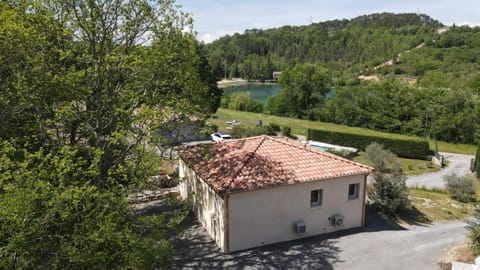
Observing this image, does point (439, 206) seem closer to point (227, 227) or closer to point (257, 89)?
point (227, 227)

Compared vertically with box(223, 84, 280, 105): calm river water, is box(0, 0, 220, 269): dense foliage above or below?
above

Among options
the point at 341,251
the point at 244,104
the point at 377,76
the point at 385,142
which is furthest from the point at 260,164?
the point at 377,76

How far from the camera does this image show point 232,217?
14922mm

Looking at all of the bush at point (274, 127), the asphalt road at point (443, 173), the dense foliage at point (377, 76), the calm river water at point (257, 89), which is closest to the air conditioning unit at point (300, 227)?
the asphalt road at point (443, 173)

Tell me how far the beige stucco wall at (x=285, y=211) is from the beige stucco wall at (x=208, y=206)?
45cm

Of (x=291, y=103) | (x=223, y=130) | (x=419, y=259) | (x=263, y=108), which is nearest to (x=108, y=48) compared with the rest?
(x=419, y=259)

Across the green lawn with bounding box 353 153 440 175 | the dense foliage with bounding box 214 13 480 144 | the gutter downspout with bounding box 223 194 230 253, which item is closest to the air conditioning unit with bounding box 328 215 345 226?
the gutter downspout with bounding box 223 194 230 253

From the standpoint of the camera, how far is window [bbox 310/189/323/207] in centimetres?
1641

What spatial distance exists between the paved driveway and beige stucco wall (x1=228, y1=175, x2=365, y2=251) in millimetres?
396

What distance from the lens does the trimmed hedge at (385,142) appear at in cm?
3609

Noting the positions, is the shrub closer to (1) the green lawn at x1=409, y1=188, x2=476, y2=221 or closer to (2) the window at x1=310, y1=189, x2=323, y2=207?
(1) the green lawn at x1=409, y1=188, x2=476, y2=221

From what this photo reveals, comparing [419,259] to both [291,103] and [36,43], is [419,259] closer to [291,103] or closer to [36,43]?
[36,43]

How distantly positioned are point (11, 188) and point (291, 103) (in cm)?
5369

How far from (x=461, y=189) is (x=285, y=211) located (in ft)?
45.6
